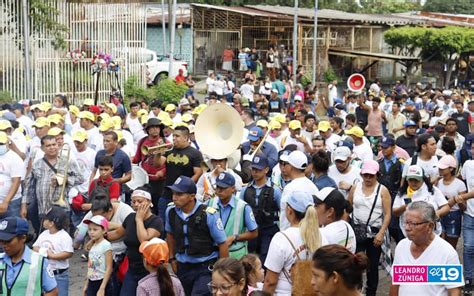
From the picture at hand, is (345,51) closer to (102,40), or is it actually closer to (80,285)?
(102,40)

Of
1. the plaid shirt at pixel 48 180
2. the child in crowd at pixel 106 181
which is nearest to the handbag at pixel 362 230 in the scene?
the child in crowd at pixel 106 181

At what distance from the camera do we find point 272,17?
34.0 m

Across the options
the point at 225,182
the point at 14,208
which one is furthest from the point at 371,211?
the point at 14,208

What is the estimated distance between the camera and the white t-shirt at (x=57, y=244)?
737 centimetres

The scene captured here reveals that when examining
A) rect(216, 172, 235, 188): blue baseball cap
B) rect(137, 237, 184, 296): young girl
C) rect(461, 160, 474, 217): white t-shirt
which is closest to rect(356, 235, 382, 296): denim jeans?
rect(461, 160, 474, 217): white t-shirt

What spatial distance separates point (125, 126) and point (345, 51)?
2281 cm

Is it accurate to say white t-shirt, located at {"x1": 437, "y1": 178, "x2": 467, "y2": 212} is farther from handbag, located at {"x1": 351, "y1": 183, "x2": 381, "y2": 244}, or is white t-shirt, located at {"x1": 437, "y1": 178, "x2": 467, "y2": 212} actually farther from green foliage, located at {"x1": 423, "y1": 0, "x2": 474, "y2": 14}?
green foliage, located at {"x1": 423, "y1": 0, "x2": 474, "y2": 14}

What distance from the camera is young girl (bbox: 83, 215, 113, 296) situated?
7.13m

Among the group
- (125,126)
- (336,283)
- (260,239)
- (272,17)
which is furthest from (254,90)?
(336,283)

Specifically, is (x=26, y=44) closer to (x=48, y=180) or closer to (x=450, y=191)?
(x=48, y=180)

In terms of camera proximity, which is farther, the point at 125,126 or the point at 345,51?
the point at 345,51

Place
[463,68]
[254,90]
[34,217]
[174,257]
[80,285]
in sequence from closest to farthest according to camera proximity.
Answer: [174,257], [80,285], [34,217], [254,90], [463,68]

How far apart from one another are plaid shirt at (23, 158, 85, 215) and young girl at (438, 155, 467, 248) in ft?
14.7

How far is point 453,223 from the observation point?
9219mm
